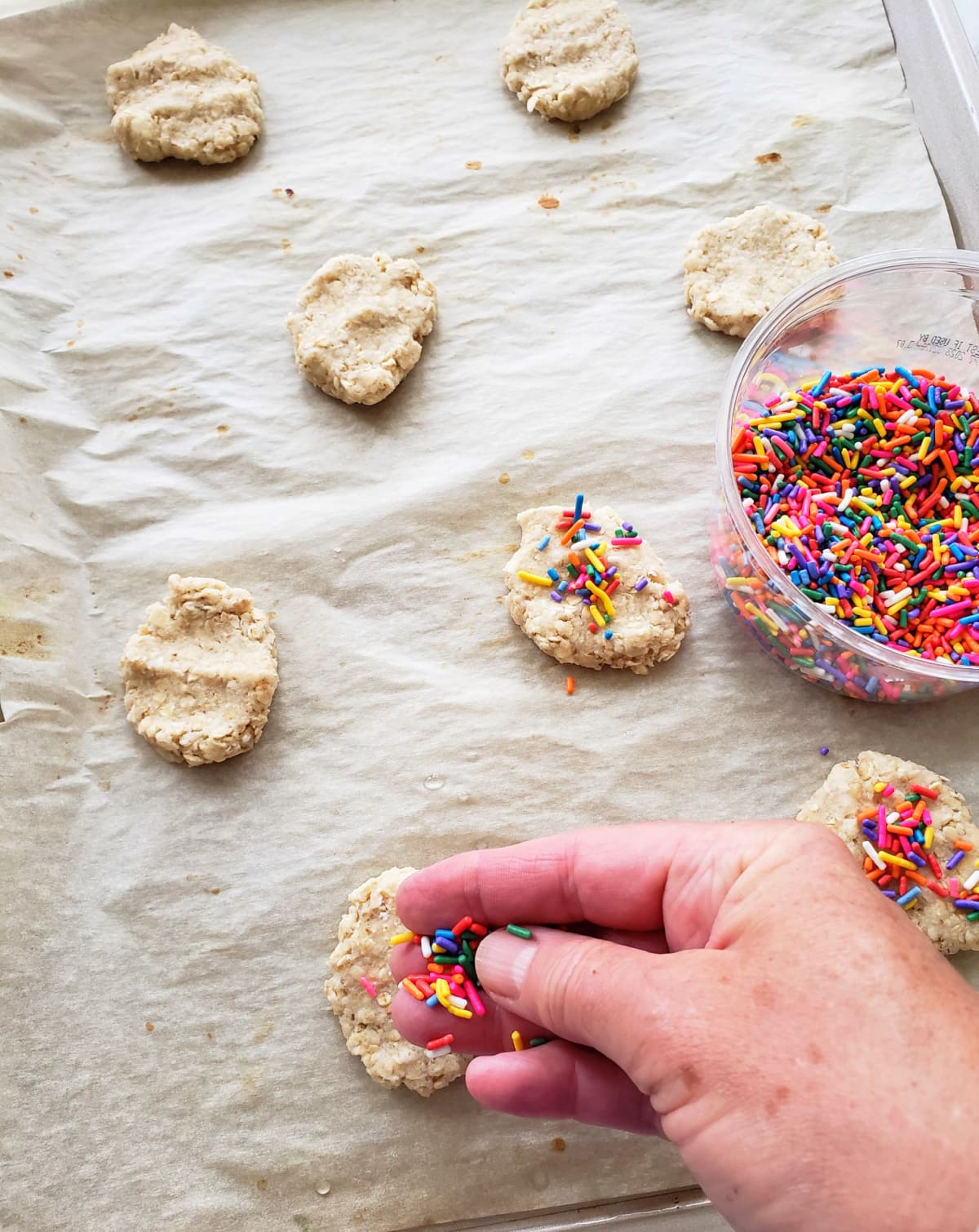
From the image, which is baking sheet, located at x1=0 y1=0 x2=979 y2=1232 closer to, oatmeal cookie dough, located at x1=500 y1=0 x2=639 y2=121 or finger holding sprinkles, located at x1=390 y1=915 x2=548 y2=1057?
oatmeal cookie dough, located at x1=500 y1=0 x2=639 y2=121

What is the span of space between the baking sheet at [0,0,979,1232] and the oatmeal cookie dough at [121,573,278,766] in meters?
0.06

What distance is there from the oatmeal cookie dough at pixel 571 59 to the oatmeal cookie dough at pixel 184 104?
0.57m

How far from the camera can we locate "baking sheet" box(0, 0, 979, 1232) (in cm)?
158

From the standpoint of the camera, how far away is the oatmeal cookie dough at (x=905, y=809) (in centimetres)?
161

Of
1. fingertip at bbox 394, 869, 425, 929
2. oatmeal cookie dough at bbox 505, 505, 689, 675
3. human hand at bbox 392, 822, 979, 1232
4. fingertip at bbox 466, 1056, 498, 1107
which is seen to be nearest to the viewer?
human hand at bbox 392, 822, 979, 1232

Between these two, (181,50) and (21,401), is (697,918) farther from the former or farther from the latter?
(181,50)

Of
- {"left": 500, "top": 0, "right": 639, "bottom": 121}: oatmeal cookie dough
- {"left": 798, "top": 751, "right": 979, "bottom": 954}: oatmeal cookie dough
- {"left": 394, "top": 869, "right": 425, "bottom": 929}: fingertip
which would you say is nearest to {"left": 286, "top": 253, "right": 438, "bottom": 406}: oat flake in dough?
{"left": 500, "top": 0, "right": 639, "bottom": 121}: oatmeal cookie dough

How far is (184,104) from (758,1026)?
6.61ft

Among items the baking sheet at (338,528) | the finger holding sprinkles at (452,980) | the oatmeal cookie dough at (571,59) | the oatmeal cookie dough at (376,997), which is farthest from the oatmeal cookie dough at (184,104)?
the finger holding sprinkles at (452,980)

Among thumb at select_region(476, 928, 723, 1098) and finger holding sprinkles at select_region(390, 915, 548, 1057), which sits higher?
thumb at select_region(476, 928, 723, 1098)

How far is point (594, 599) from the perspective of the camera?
178cm

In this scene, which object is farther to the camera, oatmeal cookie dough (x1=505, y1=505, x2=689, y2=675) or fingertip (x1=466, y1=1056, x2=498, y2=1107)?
oatmeal cookie dough (x1=505, y1=505, x2=689, y2=675)

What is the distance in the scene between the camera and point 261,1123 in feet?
5.17

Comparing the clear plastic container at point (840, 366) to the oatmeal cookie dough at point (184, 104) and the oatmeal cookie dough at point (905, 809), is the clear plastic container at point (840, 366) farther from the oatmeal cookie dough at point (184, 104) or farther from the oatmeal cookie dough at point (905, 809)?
the oatmeal cookie dough at point (184, 104)
